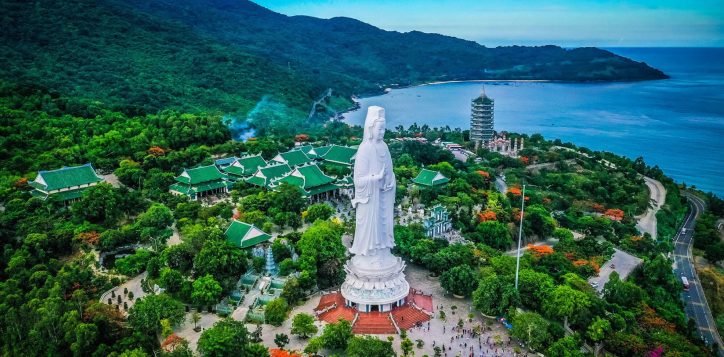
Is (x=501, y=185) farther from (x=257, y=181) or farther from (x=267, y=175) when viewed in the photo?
(x=257, y=181)

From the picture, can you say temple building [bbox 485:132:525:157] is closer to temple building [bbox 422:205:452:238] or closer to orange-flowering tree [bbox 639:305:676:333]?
temple building [bbox 422:205:452:238]

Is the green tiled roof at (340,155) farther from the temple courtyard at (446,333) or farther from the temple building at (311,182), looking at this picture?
the temple courtyard at (446,333)

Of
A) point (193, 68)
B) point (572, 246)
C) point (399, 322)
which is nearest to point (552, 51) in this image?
point (193, 68)

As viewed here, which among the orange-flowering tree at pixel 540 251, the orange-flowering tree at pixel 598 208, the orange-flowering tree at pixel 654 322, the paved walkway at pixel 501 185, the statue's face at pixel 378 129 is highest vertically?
the statue's face at pixel 378 129

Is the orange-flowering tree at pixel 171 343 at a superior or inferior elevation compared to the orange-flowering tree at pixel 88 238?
inferior

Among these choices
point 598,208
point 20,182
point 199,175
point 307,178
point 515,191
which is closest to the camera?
point 20,182

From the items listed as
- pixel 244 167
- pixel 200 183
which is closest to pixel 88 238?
pixel 200 183

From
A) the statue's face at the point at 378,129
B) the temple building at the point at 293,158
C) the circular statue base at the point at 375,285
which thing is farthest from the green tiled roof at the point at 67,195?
the statue's face at the point at 378,129

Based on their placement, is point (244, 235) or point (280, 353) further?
point (244, 235)
